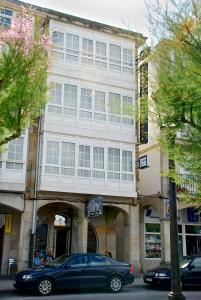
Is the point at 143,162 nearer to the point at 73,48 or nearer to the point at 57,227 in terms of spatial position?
the point at 57,227

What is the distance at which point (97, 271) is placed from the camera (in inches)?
623

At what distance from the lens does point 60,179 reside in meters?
21.0

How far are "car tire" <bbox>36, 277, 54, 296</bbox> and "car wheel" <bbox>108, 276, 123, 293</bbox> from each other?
8.04 ft

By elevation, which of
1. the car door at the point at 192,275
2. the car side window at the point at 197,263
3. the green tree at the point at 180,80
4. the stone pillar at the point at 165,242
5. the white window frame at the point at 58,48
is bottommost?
the car door at the point at 192,275

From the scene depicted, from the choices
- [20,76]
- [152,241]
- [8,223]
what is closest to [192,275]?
[152,241]

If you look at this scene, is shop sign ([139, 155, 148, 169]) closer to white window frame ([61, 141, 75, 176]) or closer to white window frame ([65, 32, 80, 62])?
white window frame ([61, 141, 75, 176])

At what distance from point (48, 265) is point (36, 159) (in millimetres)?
7266

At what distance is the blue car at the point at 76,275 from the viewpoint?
14656 millimetres

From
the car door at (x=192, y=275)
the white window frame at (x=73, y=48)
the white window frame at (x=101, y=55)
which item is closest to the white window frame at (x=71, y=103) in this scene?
the white window frame at (x=73, y=48)

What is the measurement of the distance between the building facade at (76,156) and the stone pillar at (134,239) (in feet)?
0.18

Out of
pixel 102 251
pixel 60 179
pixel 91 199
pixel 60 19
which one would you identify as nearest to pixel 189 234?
pixel 102 251

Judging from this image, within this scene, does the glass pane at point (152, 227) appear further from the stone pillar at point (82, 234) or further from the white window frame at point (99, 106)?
the white window frame at point (99, 106)

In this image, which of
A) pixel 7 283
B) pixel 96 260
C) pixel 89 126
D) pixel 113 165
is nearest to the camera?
pixel 96 260

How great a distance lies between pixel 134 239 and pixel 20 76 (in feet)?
46.8
